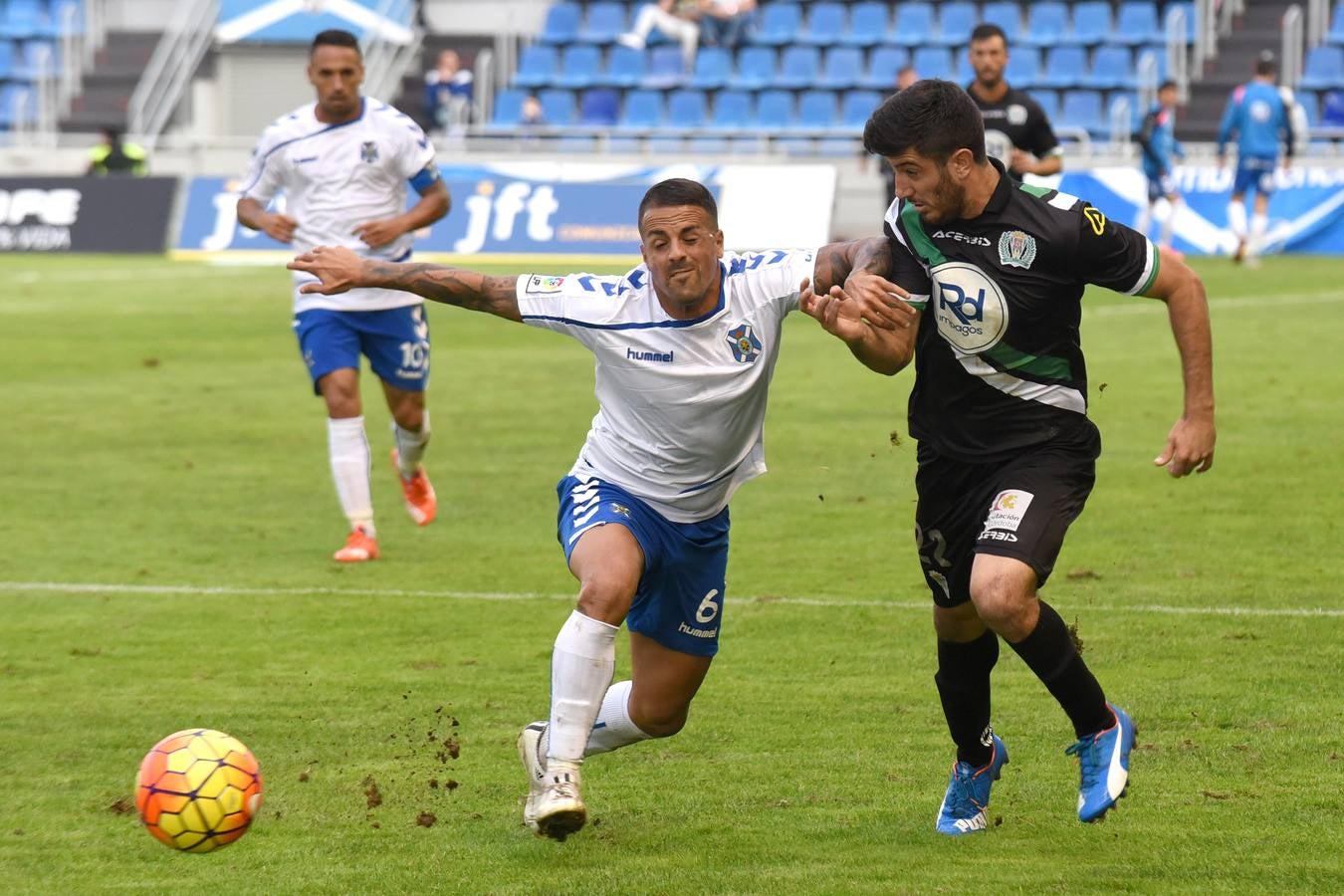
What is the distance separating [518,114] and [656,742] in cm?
2760

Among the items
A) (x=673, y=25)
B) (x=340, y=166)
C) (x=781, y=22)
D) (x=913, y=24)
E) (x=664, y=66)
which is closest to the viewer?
(x=340, y=166)

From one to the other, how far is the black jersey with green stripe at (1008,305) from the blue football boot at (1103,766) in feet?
2.53

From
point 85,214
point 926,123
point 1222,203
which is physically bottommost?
point 85,214

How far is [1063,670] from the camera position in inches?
197

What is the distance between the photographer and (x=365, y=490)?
9.34 metres

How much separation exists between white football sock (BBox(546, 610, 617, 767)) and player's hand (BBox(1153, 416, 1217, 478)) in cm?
152

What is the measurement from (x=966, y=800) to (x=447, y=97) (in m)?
27.4

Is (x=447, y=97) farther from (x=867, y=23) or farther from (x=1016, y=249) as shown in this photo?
(x=1016, y=249)

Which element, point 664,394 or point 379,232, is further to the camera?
point 379,232

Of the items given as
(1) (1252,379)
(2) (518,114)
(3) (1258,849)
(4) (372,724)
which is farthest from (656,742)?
(2) (518,114)

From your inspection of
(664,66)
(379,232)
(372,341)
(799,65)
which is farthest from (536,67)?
(379,232)

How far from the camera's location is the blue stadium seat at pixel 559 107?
32.7 m

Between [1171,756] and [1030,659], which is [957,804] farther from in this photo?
[1171,756]

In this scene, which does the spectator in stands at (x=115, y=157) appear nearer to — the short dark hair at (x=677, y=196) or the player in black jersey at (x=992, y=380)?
the short dark hair at (x=677, y=196)
